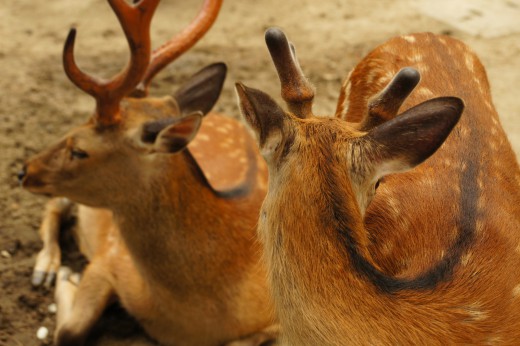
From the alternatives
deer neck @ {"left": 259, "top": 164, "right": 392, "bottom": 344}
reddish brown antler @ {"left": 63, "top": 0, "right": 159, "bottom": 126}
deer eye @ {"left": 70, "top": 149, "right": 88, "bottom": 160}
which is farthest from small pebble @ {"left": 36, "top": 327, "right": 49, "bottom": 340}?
deer neck @ {"left": 259, "top": 164, "right": 392, "bottom": 344}

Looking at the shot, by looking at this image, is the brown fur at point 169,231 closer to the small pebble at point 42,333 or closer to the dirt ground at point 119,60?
the small pebble at point 42,333

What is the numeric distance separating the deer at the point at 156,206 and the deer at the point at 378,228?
1063mm

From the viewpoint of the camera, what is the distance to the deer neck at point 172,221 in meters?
3.74

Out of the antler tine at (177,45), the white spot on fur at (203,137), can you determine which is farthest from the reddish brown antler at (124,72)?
the white spot on fur at (203,137)

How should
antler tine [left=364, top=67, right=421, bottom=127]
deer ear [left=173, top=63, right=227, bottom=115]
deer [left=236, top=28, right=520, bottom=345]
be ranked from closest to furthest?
deer [left=236, top=28, right=520, bottom=345]
antler tine [left=364, top=67, right=421, bottom=127]
deer ear [left=173, top=63, right=227, bottom=115]

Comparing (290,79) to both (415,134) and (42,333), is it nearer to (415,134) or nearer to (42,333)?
(415,134)

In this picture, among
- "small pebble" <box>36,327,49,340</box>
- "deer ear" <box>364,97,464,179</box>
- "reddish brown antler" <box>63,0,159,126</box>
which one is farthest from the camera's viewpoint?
"small pebble" <box>36,327,49,340</box>

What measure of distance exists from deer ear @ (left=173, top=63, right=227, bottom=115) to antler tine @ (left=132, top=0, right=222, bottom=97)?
0.49ft

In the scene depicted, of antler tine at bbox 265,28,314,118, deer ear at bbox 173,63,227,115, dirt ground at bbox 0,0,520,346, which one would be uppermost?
antler tine at bbox 265,28,314,118

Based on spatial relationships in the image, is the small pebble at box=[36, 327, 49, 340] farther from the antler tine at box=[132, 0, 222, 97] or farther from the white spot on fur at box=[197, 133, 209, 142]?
the white spot on fur at box=[197, 133, 209, 142]

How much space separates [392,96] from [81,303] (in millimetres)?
2173

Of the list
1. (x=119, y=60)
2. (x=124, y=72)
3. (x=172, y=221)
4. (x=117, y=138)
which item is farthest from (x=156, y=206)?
(x=119, y=60)

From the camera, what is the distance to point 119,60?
6465 mm

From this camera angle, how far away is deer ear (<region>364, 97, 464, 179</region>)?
2219 mm
